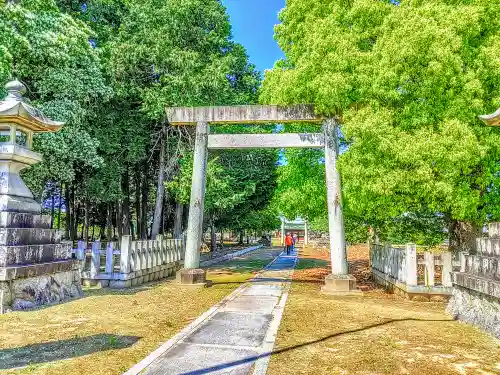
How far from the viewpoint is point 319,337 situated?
6.16 metres

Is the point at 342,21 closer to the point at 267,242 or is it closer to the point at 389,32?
the point at 389,32

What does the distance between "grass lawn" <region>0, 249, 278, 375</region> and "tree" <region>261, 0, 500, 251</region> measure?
542 cm

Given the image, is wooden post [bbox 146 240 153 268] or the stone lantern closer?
the stone lantern

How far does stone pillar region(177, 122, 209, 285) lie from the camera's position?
11.8 m

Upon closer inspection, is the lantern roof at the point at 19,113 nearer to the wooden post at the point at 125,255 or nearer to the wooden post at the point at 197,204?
the wooden post at the point at 125,255

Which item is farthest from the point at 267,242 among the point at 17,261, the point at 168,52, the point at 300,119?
the point at 17,261

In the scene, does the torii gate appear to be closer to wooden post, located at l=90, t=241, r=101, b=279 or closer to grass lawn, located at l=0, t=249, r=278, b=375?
grass lawn, located at l=0, t=249, r=278, b=375

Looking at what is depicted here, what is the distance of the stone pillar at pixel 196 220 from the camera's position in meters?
11.8

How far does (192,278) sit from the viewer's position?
11.7m

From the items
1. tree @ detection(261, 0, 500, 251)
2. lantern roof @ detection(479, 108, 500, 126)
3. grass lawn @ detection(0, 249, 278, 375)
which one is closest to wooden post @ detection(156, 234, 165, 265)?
grass lawn @ detection(0, 249, 278, 375)

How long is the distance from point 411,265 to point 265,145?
542cm

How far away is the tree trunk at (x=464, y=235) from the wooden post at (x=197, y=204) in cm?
765

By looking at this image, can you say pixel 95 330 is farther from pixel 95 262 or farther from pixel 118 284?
pixel 95 262

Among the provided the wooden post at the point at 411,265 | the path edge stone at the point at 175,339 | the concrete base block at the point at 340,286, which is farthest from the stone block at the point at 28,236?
the wooden post at the point at 411,265
